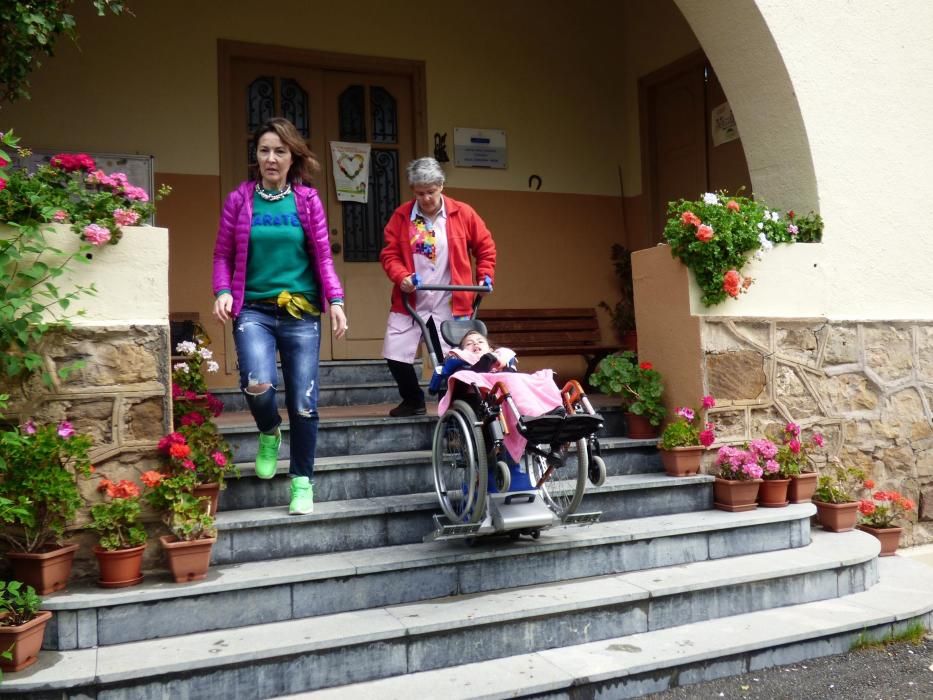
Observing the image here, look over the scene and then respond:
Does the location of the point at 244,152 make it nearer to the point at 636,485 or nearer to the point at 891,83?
the point at 636,485

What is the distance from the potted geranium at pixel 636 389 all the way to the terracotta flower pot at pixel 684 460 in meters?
0.29

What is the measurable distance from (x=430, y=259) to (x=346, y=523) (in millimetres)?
1553

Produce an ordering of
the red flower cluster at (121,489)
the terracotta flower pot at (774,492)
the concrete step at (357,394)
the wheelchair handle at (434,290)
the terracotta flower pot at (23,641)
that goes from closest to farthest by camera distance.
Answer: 1. the terracotta flower pot at (23,641)
2. the red flower cluster at (121,489)
3. the wheelchair handle at (434,290)
4. the terracotta flower pot at (774,492)
5. the concrete step at (357,394)

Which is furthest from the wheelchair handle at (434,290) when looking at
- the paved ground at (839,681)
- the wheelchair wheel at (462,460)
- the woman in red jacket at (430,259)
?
the paved ground at (839,681)

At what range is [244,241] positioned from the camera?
11.8 feet

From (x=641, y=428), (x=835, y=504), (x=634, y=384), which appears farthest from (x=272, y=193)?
(x=835, y=504)

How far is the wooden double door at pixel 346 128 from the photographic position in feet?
21.2

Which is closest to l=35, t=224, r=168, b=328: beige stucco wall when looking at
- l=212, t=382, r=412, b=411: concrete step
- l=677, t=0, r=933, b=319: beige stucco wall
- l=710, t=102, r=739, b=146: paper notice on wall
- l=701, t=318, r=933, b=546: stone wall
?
l=212, t=382, r=412, b=411: concrete step

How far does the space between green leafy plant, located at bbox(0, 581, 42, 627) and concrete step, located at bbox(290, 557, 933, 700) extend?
969 millimetres

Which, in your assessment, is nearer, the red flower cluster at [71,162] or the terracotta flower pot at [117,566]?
the terracotta flower pot at [117,566]

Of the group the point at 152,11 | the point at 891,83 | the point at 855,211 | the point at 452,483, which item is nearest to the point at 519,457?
the point at 452,483

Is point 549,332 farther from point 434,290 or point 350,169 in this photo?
point 434,290

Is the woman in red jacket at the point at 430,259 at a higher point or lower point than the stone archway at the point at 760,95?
lower

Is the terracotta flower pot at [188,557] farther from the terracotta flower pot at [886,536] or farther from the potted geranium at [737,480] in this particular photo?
the terracotta flower pot at [886,536]
